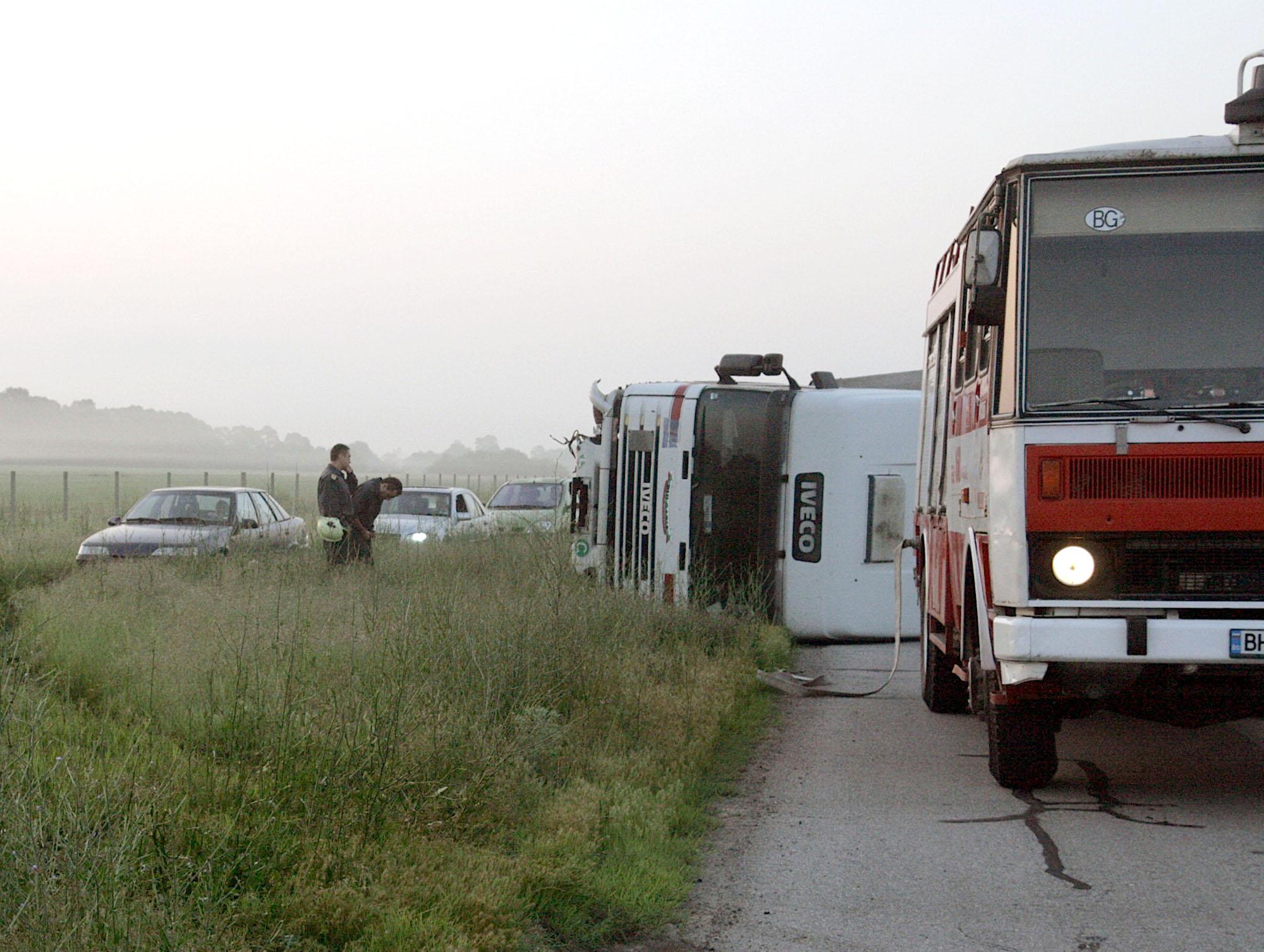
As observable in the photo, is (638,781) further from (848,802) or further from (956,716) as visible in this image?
(956,716)

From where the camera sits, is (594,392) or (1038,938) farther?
(594,392)

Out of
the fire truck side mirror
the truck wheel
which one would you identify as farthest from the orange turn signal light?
the truck wheel

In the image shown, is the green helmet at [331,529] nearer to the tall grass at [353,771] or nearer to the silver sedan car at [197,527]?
the silver sedan car at [197,527]

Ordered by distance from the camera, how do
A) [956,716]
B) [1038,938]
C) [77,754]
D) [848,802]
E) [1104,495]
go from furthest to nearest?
1. [956,716]
2. [848,802]
3. [1104,495]
4. [77,754]
5. [1038,938]

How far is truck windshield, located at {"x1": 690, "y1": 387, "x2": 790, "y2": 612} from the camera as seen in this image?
15.8m

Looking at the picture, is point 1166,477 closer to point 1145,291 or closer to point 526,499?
point 1145,291

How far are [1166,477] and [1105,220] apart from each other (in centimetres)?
134

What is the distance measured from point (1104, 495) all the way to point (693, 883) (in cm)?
259

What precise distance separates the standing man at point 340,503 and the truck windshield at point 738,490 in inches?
149

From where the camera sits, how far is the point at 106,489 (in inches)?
3263

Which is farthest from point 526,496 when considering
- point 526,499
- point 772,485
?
point 772,485

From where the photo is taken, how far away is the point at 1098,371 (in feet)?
23.0

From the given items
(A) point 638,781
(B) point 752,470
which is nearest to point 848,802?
(A) point 638,781

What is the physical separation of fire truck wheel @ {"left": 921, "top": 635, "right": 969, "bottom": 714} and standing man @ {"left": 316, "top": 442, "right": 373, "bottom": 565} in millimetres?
7179
